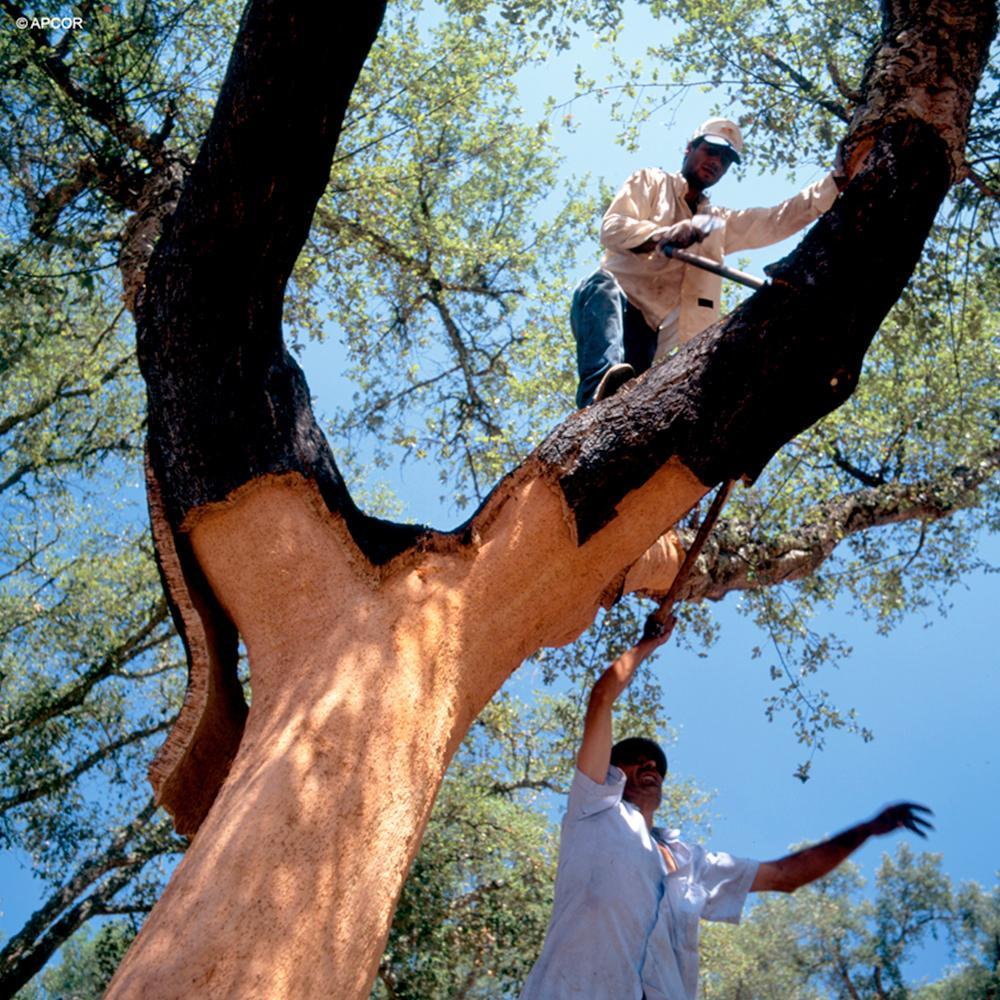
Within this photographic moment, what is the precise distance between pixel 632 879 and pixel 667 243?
320 cm

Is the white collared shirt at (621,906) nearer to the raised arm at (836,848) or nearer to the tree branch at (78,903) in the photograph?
the raised arm at (836,848)

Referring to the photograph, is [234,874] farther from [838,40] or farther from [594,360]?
[838,40]

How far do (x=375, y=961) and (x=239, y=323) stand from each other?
97.1 inches

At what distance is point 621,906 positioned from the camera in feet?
12.3

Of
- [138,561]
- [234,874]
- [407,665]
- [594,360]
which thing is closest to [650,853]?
[407,665]

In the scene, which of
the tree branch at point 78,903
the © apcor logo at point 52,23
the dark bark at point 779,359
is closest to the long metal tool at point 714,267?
the dark bark at point 779,359

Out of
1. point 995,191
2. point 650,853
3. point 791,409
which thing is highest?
point 995,191

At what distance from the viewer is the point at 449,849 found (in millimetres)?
Result: 10156

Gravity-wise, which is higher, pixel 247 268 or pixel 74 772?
pixel 74 772

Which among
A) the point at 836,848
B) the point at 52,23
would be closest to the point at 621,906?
the point at 836,848

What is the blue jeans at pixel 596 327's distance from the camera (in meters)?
5.14

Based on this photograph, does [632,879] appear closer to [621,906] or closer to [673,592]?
[621,906]

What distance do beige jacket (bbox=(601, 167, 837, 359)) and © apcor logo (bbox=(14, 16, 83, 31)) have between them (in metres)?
4.26

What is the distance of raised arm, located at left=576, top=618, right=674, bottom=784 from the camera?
13.1 feet
